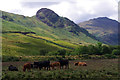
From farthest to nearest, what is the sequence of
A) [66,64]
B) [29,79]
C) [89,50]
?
[89,50], [66,64], [29,79]

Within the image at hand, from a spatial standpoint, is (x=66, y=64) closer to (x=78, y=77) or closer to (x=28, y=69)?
(x=28, y=69)

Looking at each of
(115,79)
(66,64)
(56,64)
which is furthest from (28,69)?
(115,79)

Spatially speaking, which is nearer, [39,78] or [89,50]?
[39,78]

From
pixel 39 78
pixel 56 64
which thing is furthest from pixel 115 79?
pixel 56 64

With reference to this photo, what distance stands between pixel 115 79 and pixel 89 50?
7844 cm

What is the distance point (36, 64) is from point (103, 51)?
257 ft

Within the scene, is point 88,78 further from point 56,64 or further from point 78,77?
point 56,64

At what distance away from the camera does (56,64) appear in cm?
3381

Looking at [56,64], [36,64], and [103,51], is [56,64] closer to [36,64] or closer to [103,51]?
[36,64]

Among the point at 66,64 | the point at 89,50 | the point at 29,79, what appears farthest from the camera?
the point at 89,50

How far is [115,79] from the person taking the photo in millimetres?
23656

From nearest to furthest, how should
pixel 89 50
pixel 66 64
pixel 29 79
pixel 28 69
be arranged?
1. pixel 29 79
2. pixel 28 69
3. pixel 66 64
4. pixel 89 50

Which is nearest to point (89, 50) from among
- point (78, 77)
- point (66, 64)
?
point (66, 64)

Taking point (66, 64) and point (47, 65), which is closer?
point (47, 65)
